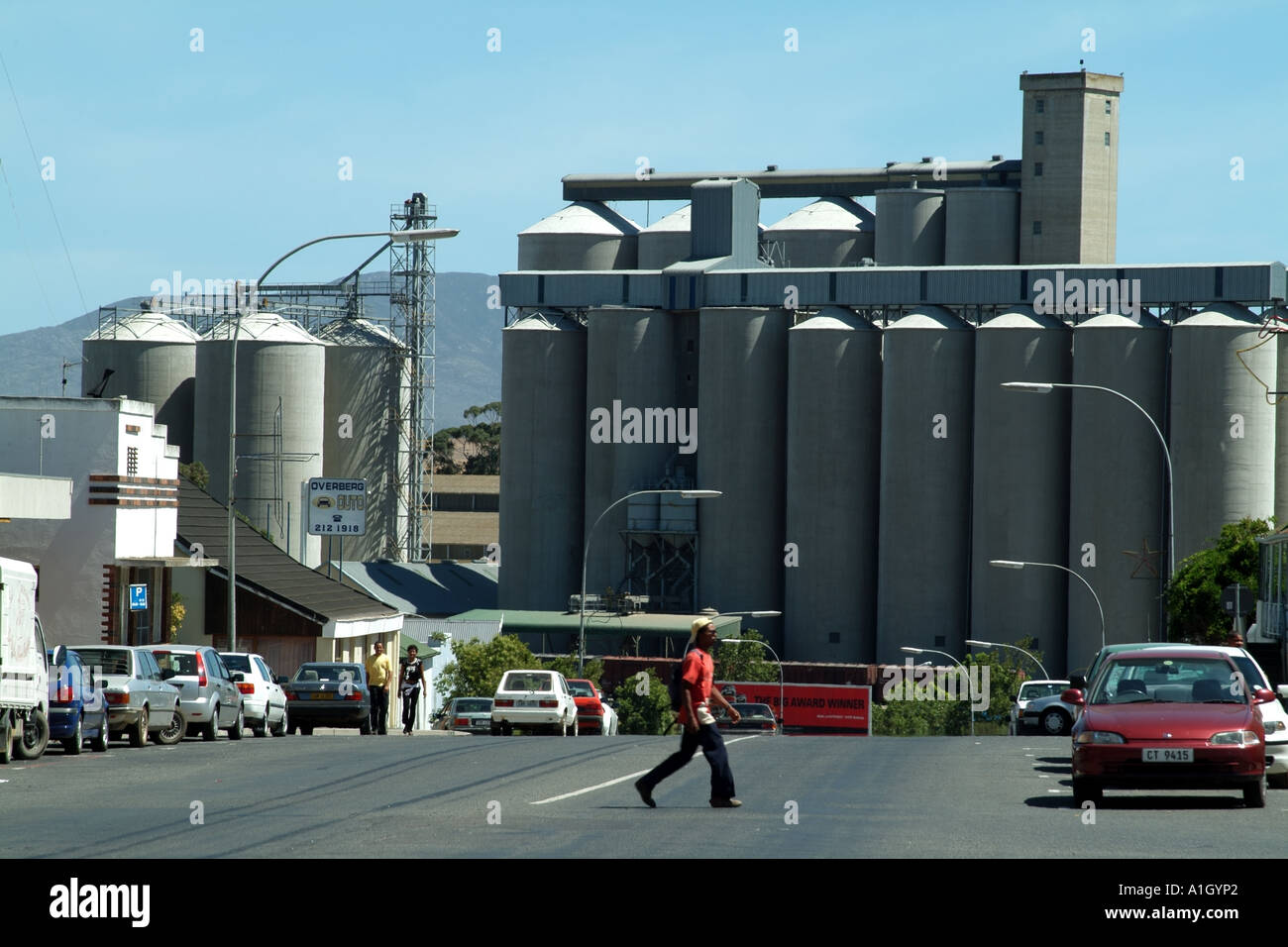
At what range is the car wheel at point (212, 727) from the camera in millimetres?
31031

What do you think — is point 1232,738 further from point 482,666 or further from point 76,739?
point 482,666

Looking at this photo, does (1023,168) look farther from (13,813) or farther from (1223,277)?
(13,813)

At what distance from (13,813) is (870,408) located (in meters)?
74.6

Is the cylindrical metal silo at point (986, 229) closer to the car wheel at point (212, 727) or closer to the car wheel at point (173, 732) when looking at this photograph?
the car wheel at point (212, 727)

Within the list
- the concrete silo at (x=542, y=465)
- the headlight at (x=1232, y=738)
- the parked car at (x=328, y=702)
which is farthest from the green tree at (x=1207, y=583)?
the concrete silo at (x=542, y=465)

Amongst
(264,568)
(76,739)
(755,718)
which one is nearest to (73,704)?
(76,739)

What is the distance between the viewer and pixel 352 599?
56.9 meters

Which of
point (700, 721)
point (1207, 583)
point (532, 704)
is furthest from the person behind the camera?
point (1207, 583)

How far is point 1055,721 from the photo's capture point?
136ft

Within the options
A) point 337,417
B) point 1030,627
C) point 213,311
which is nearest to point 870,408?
point 1030,627

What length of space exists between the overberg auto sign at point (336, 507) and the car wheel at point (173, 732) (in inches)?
1161

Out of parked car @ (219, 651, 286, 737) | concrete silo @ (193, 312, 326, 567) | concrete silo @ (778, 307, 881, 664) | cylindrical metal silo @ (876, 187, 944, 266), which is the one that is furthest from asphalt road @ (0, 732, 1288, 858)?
cylindrical metal silo @ (876, 187, 944, 266)

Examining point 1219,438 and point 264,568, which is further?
point 1219,438

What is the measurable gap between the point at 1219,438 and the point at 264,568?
44474 mm
